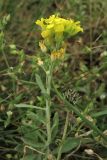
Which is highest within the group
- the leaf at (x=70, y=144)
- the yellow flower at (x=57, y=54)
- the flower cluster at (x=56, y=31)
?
the flower cluster at (x=56, y=31)

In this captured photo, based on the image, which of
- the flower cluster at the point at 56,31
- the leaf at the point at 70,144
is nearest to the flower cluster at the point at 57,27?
the flower cluster at the point at 56,31

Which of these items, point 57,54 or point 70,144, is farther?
point 70,144

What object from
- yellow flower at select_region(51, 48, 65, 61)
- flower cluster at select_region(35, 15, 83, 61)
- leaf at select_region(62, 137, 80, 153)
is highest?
flower cluster at select_region(35, 15, 83, 61)

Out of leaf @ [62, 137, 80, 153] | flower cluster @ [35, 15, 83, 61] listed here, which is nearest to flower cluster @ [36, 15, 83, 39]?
flower cluster @ [35, 15, 83, 61]

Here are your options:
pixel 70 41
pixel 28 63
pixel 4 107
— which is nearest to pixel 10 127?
pixel 4 107

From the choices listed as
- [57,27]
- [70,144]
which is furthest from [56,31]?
[70,144]

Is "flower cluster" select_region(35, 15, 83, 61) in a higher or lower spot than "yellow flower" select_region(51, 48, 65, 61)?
higher

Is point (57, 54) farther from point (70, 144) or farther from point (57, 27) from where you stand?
Answer: point (70, 144)

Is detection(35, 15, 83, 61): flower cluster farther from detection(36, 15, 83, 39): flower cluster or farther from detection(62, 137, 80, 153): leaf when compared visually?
detection(62, 137, 80, 153): leaf

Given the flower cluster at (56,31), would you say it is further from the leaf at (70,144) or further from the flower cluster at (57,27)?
the leaf at (70,144)

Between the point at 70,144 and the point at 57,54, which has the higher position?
the point at 57,54

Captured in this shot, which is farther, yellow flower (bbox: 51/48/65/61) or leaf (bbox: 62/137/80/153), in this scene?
leaf (bbox: 62/137/80/153)
